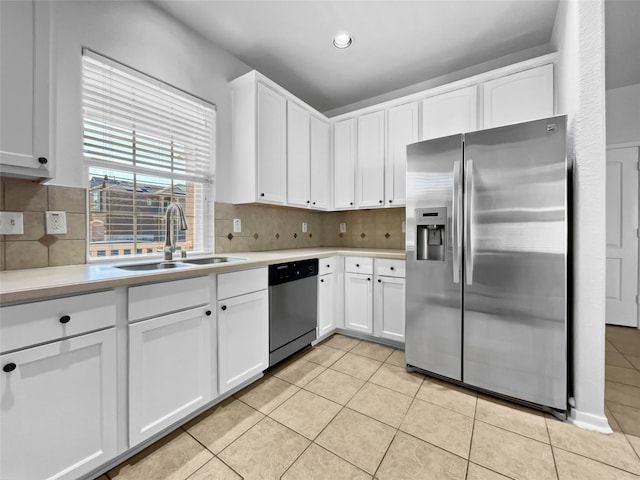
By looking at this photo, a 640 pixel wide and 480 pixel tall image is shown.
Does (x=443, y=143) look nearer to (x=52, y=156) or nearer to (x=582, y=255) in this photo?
(x=582, y=255)

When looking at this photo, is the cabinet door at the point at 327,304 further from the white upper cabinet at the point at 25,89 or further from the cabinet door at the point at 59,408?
the white upper cabinet at the point at 25,89

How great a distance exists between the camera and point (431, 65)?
2.77 meters

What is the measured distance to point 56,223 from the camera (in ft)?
5.12

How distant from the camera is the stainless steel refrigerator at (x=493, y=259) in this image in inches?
64.5

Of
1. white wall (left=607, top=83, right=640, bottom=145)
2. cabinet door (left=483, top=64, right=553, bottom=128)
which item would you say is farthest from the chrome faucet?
white wall (left=607, top=83, right=640, bottom=145)

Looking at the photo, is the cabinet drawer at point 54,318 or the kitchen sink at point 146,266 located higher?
the kitchen sink at point 146,266

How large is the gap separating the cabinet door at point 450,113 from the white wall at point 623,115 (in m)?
2.13

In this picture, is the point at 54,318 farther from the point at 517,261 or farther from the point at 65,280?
the point at 517,261

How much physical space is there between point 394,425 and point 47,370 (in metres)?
1.62

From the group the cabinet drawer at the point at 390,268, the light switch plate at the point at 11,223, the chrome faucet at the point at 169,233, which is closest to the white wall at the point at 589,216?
the cabinet drawer at the point at 390,268

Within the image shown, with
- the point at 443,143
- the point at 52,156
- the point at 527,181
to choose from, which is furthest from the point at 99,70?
the point at 527,181

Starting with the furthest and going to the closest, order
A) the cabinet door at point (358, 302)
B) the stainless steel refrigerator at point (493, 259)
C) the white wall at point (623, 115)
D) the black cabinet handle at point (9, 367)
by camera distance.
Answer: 1. the white wall at point (623, 115)
2. the cabinet door at point (358, 302)
3. the stainless steel refrigerator at point (493, 259)
4. the black cabinet handle at point (9, 367)

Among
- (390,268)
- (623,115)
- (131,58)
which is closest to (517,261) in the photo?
(390,268)

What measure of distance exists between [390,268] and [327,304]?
2.26ft
